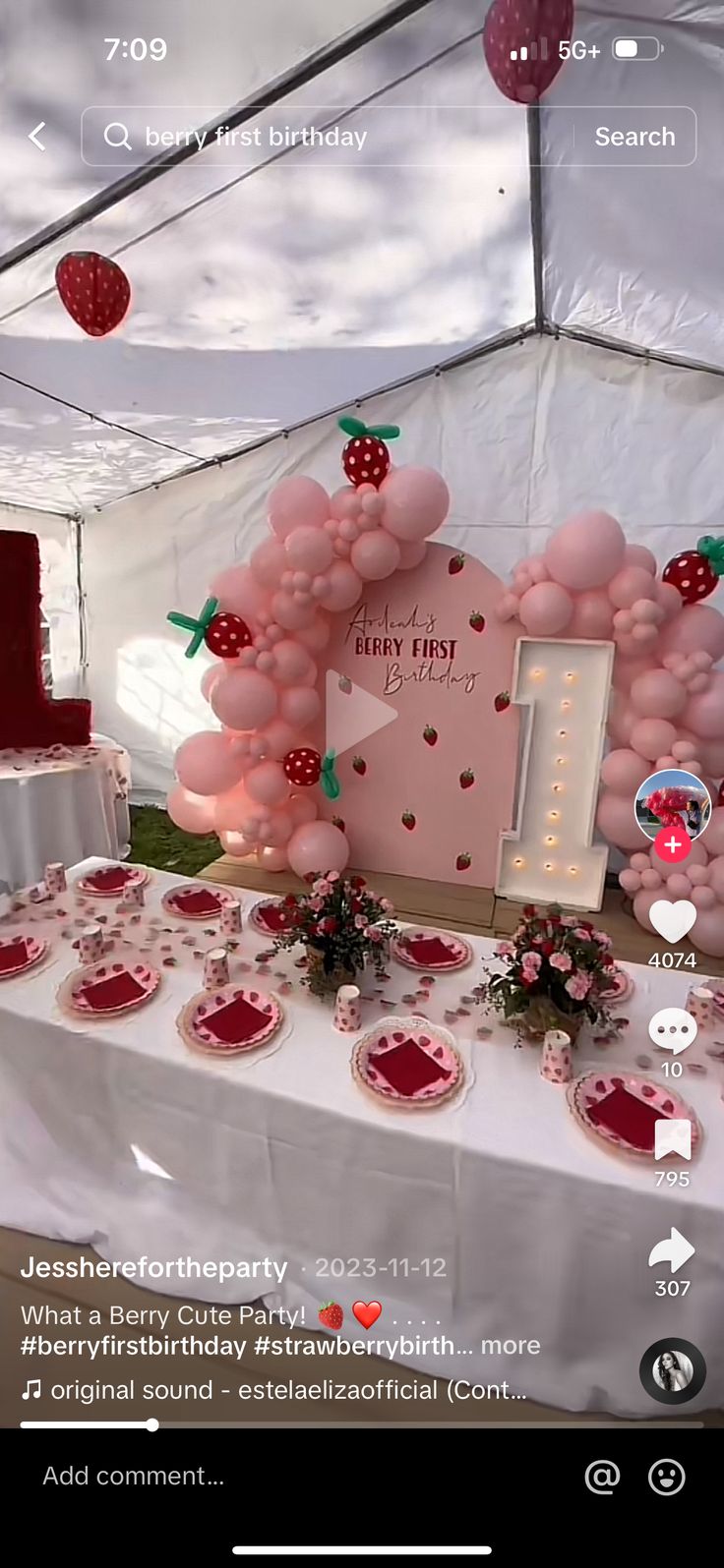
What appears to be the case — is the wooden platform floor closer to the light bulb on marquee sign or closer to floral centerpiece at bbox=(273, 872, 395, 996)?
the light bulb on marquee sign

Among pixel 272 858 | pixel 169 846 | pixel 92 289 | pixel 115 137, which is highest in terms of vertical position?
pixel 92 289

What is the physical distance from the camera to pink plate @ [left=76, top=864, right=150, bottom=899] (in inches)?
69.2

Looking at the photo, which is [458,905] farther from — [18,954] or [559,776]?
[18,954]

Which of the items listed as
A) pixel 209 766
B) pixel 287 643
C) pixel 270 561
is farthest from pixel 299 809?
pixel 270 561

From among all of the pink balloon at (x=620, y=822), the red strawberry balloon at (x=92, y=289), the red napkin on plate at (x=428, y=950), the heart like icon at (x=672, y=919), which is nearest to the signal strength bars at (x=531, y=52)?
the heart like icon at (x=672, y=919)

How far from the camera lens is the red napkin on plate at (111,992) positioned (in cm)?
133

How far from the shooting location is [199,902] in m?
1.71

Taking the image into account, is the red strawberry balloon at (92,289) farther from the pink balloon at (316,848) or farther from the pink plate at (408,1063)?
the pink plate at (408,1063)

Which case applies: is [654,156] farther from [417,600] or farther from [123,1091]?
[417,600]

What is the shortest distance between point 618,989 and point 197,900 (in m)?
0.96

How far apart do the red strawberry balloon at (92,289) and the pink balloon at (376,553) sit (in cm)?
87

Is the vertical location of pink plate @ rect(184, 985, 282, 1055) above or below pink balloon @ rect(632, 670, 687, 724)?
below

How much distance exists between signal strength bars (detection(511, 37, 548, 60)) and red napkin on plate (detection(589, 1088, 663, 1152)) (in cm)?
139

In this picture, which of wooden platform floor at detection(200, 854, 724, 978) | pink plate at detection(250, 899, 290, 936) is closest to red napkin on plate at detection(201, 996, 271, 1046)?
pink plate at detection(250, 899, 290, 936)
